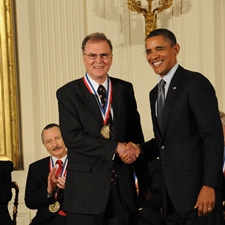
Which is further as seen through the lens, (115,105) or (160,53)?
(115,105)

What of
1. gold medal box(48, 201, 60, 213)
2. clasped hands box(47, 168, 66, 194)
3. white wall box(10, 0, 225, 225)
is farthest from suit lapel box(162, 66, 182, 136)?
white wall box(10, 0, 225, 225)

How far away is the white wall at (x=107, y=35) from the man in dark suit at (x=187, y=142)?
3.33 metres

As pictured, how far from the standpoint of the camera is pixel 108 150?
4.09 m

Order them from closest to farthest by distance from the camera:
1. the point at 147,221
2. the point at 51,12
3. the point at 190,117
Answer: the point at 190,117 → the point at 147,221 → the point at 51,12

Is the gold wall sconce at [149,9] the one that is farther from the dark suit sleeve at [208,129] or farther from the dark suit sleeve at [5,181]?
the dark suit sleeve at [208,129]

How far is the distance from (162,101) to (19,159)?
12.1 feet

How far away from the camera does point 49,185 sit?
233 inches

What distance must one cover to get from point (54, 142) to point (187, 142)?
8.25 ft

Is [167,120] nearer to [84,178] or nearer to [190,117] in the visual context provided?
[190,117]

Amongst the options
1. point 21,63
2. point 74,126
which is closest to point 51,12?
point 21,63

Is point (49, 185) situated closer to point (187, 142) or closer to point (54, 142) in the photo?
point (54, 142)

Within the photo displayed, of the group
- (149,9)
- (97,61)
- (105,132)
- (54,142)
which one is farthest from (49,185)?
(149,9)

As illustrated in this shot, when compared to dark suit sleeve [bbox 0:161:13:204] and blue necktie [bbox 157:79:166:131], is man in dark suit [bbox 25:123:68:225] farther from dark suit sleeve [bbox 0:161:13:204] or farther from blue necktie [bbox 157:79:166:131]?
blue necktie [bbox 157:79:166:131]

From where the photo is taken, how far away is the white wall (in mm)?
7426
